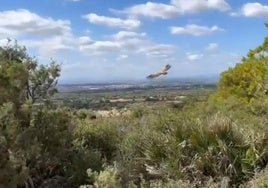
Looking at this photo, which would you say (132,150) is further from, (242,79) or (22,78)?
(242,79)

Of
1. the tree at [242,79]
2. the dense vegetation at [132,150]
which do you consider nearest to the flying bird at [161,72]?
the dense vegetation at [132,150]

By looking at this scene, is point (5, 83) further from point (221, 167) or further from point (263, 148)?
point (263, 148)

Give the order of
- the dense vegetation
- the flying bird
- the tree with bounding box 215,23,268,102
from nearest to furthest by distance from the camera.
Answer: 1. the dense vegetation
2. the flying bird
3. the tree with bounding box 215,23,268,102

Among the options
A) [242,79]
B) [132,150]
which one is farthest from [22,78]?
[242,79]

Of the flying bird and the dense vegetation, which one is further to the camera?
the flying bird

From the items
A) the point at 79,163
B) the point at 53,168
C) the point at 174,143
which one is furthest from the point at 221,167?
the point at 53,168

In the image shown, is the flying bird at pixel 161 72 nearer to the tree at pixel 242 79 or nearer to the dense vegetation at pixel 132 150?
the dense vegetation at pixel 132 150

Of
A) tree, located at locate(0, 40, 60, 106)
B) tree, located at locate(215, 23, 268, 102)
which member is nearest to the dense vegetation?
tree, located at locate(0, 40, 60, 106)

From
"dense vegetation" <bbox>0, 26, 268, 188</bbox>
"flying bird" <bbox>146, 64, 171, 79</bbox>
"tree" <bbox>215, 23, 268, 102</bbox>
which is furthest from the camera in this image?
"tree" <bbox>215, 23, 268, 102</bbox>

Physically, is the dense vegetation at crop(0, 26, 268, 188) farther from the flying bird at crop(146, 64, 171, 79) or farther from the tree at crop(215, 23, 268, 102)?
the tree at crop(215, 23, 268, 102)

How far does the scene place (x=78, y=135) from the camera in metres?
11.1

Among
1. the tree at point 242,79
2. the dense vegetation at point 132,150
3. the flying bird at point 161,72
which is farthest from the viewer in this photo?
the tree at point 242,79

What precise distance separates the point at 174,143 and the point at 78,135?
311 cm

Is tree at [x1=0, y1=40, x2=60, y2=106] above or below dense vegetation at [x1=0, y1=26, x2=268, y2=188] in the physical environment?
above
